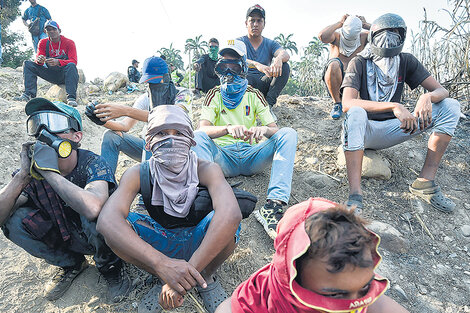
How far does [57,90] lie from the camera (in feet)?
22.8

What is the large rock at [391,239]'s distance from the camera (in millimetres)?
2828

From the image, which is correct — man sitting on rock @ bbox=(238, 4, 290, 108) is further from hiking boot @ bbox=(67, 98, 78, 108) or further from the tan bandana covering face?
hiking boot @ bbox=(67, 98, 78, 108)

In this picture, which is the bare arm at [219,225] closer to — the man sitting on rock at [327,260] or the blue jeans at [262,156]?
the man sitting on rock at [327,260]

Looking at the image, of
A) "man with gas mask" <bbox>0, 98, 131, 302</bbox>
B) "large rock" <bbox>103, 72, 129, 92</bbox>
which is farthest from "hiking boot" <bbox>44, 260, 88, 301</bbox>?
"large rock" <bbox>103, 72, 129, 92</bbox>

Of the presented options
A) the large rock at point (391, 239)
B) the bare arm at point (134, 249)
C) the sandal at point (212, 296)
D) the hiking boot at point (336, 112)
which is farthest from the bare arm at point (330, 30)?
the sandal at point (212, 296)

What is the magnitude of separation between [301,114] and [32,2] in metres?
7.84

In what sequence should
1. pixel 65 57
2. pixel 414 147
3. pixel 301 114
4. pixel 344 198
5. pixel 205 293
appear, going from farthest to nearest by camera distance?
pixel 65 57
pixel 301 114
pixel 414 147
pixel 344 198
pixel 205 293

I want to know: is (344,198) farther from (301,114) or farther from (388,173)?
(301,114)

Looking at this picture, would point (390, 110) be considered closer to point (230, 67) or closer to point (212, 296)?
point (230, 67)

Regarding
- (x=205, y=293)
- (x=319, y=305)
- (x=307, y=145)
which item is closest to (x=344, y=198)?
(x=307, y=145)

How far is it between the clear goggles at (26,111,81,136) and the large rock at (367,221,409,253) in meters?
2.72

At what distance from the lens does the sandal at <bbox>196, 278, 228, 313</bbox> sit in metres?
2.08

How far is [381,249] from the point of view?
2.80m

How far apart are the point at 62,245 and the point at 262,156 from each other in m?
1.99
